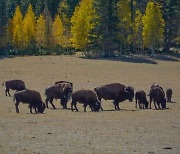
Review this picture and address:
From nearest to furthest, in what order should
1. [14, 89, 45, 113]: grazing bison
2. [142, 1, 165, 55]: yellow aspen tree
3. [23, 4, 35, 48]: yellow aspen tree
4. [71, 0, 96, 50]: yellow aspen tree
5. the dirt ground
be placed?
the dirt ground
[14, 89, 45, 113]: grazing bison
[71, 0, 96, 50]: yellow aspen tree
[142, 1, 165, 55]: yellow aspen tree
[23, 4, 35, 48]: yellow aspen tree

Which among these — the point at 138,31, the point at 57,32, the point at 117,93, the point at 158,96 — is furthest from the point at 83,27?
the point at 117,93

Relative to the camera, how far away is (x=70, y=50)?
89.9 m

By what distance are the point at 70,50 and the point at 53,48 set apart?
349 centimetres

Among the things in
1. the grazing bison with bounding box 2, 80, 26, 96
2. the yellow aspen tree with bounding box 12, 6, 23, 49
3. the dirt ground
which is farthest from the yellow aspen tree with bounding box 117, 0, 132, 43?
the grazing bison with bounding box 2, 80, 26, 96

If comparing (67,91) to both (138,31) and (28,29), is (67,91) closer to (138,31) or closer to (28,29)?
(138,31)

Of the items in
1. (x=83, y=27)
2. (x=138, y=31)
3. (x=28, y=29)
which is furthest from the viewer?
(x=28, y=29)

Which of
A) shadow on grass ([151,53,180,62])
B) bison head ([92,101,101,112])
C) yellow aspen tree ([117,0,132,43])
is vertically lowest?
shadow on grass ([151,53,180,62])

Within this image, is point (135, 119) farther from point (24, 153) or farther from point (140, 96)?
point (24, 153)

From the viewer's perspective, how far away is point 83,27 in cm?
8044

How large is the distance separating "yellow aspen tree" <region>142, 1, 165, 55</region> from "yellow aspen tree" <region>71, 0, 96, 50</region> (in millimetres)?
8124

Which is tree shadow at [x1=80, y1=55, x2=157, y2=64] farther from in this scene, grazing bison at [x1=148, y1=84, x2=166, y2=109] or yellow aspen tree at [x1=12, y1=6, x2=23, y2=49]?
grazing bison at [x1=148, y1=84, x2=166, y2=109]

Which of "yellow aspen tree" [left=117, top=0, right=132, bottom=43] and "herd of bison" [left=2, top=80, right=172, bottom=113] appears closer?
Result: "herd of bison" [left=2, top=80, right=172, bottom=113]

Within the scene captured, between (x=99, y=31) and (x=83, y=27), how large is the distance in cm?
247

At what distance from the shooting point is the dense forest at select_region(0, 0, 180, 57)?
264ft
